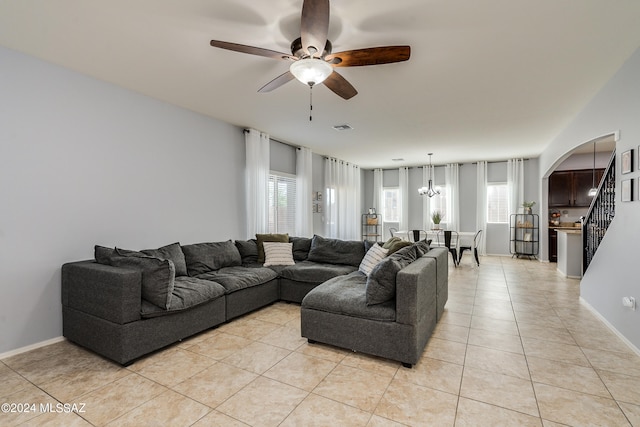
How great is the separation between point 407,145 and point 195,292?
5.22m

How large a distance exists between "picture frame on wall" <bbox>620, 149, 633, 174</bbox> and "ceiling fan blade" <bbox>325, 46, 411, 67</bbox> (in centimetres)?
236

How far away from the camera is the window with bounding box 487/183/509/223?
28.0 ft

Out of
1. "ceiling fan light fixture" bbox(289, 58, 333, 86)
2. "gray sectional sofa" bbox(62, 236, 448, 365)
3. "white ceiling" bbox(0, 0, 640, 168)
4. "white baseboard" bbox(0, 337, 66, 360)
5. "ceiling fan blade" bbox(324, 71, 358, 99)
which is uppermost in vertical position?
"white ceiling" bbox(0, 0, 640, 168)

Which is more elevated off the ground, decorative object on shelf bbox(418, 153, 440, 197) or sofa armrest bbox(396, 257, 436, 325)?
decorative object on shelf bbox(418, 153, 440, 197)

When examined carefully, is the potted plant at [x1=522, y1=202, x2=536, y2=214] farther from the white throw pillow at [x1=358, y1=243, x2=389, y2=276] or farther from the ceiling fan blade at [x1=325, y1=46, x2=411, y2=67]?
the ceiling fan blade at [x1=325, y1=46, x2=411, y2=67]

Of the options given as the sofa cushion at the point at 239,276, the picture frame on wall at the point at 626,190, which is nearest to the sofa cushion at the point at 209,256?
the sofa cushion at the point at 239,276

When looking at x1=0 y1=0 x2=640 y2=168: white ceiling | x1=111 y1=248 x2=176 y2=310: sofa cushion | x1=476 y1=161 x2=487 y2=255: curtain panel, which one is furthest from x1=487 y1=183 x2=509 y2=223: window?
x1=111 y1=248 x2=176 y2=310: sofa cushion

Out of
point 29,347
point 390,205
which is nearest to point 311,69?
point 29,347

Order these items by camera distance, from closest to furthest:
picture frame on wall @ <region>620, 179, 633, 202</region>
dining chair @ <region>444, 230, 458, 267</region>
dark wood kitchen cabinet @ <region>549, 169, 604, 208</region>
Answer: picture frame on wall @ <region>620, 179, 633, 202</region>
dining chair @ <region>444, 230, 458, 267</region>
dark wood kitchen cabinet @ <region>549, 169, 604, 208</region>

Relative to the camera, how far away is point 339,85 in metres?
2.79

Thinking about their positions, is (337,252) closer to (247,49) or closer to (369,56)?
(369,56)

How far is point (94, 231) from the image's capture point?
331 centimetres

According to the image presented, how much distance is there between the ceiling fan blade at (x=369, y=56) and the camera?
2.22 metres

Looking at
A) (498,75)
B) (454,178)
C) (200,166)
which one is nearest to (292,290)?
(200,166)
